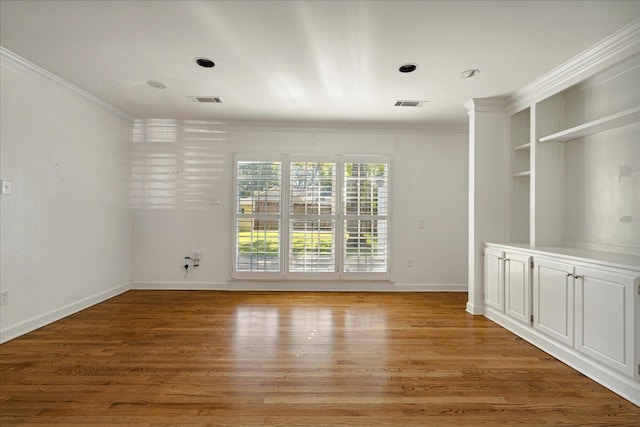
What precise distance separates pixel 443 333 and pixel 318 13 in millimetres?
3005

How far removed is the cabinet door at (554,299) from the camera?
2510mm

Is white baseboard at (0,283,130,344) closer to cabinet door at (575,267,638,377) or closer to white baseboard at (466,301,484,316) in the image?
white baseboard at (466,301,484,316)

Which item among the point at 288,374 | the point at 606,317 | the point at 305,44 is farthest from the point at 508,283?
the point at 305,44

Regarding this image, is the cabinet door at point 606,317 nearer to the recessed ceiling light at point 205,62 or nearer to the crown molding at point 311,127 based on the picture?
the crown molding at point 311,127

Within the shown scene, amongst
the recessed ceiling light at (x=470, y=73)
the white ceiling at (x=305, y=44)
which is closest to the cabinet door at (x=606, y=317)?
the white ceiling at (x=305, y=44)

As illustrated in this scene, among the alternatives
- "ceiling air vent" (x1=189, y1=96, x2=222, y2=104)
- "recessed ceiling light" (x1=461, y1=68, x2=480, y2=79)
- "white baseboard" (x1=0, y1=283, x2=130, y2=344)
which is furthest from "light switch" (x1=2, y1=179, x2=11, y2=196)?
"recessed ceiling light" (x1=461, y1=68, x2=480, y2=79)

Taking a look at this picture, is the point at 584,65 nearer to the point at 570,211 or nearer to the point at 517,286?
the point at 570,211

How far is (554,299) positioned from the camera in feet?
8.75

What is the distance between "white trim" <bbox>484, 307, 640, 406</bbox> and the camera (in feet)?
6.70

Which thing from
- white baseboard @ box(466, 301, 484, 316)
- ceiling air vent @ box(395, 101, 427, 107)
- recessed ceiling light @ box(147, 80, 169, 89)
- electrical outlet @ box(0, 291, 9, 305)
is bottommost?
white baseboard @ box(466, 301, 484, 316)

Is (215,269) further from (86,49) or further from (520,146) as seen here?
(520,146)

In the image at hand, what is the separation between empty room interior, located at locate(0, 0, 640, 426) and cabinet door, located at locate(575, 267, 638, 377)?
0.02m

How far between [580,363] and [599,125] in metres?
1.92

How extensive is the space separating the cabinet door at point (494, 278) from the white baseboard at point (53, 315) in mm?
4751
